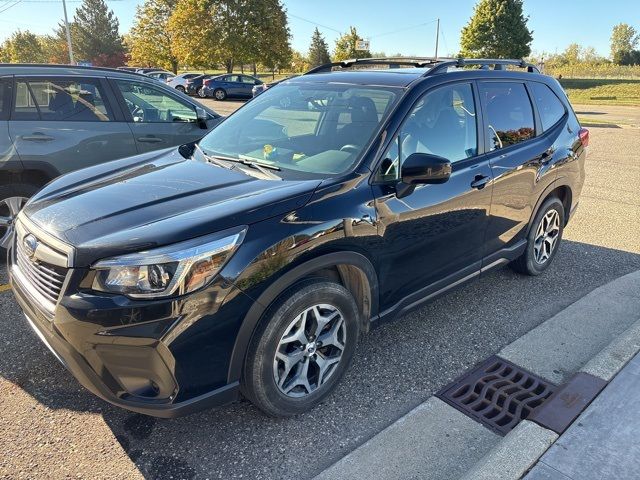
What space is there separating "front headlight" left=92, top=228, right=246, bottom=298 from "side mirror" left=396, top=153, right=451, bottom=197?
1.28 meters

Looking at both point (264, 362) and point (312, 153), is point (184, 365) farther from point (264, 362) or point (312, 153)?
point (312, 153)

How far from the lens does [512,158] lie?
3.79 metres

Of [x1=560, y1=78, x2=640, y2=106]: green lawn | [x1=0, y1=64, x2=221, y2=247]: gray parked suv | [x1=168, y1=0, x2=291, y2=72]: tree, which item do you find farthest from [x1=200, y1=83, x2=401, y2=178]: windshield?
[x1=168, y1=0, x2=291, y2=72]: tree

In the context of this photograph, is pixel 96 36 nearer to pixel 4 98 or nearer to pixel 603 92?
pixel 603 92

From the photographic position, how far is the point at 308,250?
8.07 ft

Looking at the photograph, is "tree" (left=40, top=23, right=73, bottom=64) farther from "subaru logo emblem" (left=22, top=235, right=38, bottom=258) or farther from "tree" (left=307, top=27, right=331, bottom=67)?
"subaru logo emblem" (left=22, top=235, right=38, bottom=258)

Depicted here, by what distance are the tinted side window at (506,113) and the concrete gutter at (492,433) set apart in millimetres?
1490

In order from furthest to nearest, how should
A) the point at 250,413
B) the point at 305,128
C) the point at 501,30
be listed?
the point at 501,30, the point at 305,128, the point at 250,413

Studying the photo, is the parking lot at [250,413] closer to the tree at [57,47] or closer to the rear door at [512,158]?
the rear door at [512,158]

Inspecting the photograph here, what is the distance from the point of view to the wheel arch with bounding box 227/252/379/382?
2.31 m

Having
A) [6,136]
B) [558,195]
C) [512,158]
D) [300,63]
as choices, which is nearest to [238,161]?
[512,158]

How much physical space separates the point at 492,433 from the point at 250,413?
134 cm

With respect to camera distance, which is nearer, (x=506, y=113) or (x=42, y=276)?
(x=42, y=276)

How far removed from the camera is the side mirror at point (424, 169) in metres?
2.75
